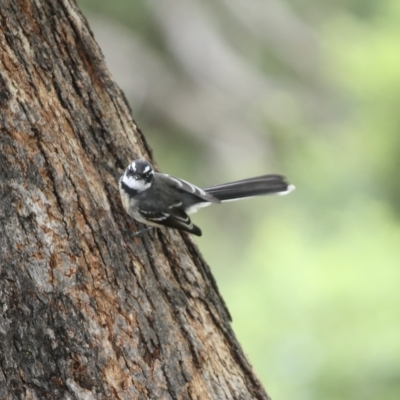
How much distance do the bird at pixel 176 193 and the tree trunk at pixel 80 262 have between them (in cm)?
12

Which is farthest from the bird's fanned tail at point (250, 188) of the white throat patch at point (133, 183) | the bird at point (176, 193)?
the white throat patch at point (133, 183)

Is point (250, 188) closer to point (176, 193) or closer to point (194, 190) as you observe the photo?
point (194, 190)

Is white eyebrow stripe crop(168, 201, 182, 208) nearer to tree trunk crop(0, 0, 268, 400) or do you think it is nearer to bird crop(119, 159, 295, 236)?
bird crop(119, 159, 295, 236)

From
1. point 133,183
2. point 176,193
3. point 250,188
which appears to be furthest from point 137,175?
point 250,188

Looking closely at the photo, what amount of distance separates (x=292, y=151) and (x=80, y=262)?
240 inches

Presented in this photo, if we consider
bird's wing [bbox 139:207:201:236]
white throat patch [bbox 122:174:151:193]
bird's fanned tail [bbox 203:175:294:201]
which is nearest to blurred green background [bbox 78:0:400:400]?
bird's fanned tail [bbox 203:175:294:201]

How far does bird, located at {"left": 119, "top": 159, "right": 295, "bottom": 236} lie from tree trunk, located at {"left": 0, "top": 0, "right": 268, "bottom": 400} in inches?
4.6

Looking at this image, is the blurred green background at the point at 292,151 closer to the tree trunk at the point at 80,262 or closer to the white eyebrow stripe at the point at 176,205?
the white eyebrow stripe at the point at 176,205

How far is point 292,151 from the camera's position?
8.34 metres

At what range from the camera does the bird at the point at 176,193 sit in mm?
3145

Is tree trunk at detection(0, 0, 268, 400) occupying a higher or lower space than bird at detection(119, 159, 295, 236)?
lower

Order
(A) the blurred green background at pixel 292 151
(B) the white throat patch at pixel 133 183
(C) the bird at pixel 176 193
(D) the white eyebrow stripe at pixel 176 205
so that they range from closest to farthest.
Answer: (B) the white throat patch at pixel 133 183, (C) the bird at pixel 176 193, (D) the white eyebrow stripe at pixel 176 205, (A) the blurred green background at pixel 292 151

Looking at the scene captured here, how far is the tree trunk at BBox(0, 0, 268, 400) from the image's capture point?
242 cm

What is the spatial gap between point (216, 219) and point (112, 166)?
21.5 ft
